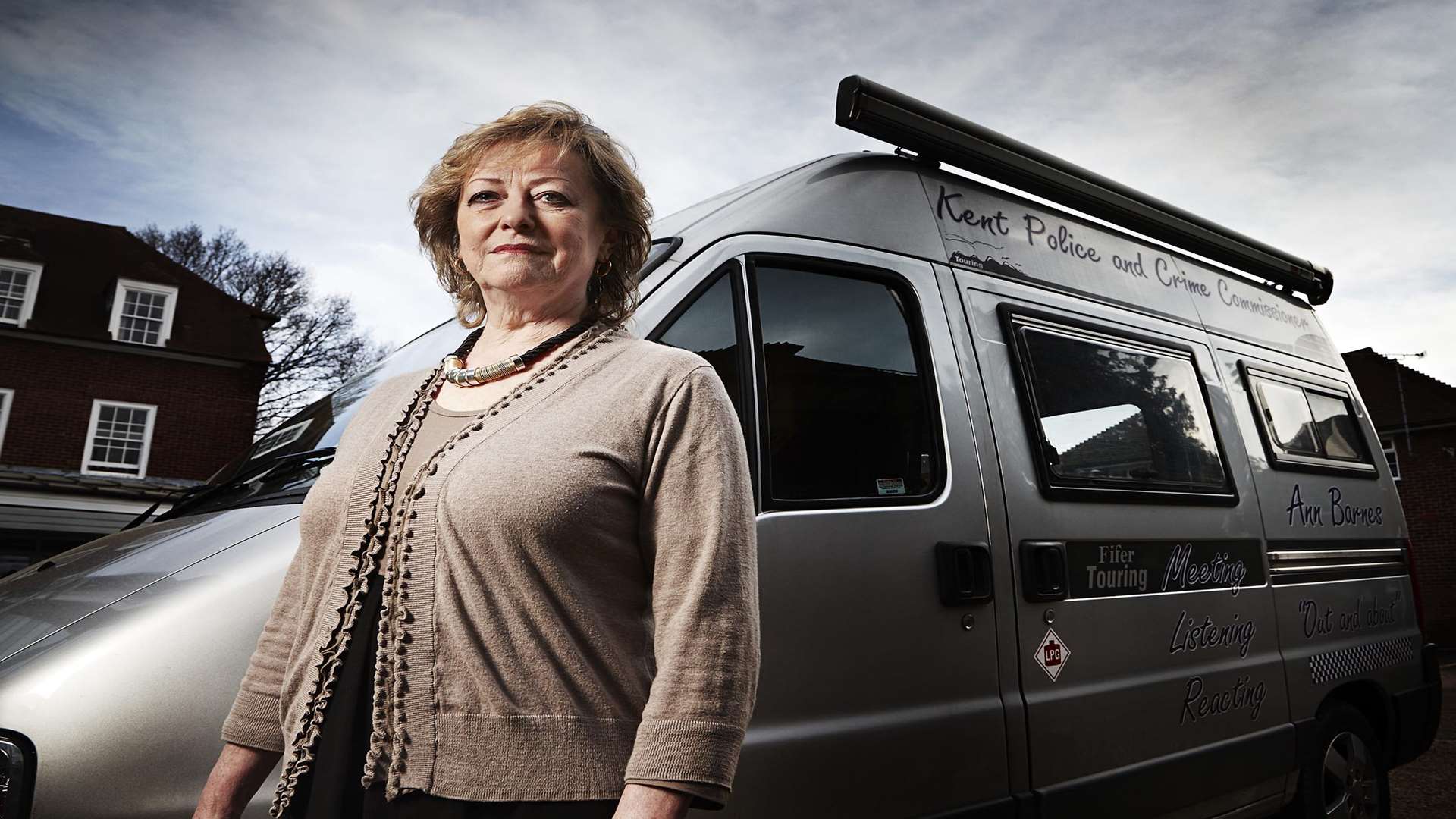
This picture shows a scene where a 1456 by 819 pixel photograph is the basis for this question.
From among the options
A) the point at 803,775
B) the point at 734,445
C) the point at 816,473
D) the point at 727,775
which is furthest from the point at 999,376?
the point at 727,775

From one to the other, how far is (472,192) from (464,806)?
926 mm

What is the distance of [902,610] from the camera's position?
2.40 meters

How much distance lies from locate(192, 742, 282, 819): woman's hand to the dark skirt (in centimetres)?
22

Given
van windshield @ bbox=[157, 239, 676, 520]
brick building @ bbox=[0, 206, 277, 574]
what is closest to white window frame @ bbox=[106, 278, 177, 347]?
brick building @ bbox=[0, 206, 277, 574]

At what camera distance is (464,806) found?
3.84 ft

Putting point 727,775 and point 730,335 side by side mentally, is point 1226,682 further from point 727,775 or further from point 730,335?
point 727,775

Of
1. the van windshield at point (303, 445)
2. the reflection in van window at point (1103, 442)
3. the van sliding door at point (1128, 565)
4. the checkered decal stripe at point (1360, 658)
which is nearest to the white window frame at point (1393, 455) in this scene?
the checkered decal stripe at point (1360, 658)

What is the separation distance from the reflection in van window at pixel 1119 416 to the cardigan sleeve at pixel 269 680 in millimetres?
2224

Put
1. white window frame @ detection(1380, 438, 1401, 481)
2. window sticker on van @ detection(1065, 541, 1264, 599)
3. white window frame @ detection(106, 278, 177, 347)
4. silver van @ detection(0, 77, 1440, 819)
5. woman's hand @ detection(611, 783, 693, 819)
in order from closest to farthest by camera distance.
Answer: woman's hand @ detection(611, 783, 693, 819) < silver van @ detection(0, 77, 1440, 819) < window sticker on van @ detection(1065, 541, 1264, 599) < white window frame @ detection(106, 278, 177, 347) < white window frame @ detection(1380, 438, 1401, 481)

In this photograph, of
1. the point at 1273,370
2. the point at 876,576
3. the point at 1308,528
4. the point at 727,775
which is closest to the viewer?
the point at 727,775

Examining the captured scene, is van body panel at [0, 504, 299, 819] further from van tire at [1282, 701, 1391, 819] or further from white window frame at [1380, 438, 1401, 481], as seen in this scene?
white window frame at [1380, 438, 1401, 481]

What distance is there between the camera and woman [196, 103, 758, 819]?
1169mm

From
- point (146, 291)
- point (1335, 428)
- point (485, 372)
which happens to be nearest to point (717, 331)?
point (485, 372)

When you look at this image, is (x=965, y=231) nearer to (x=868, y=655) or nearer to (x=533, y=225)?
(x=868, y=655)
